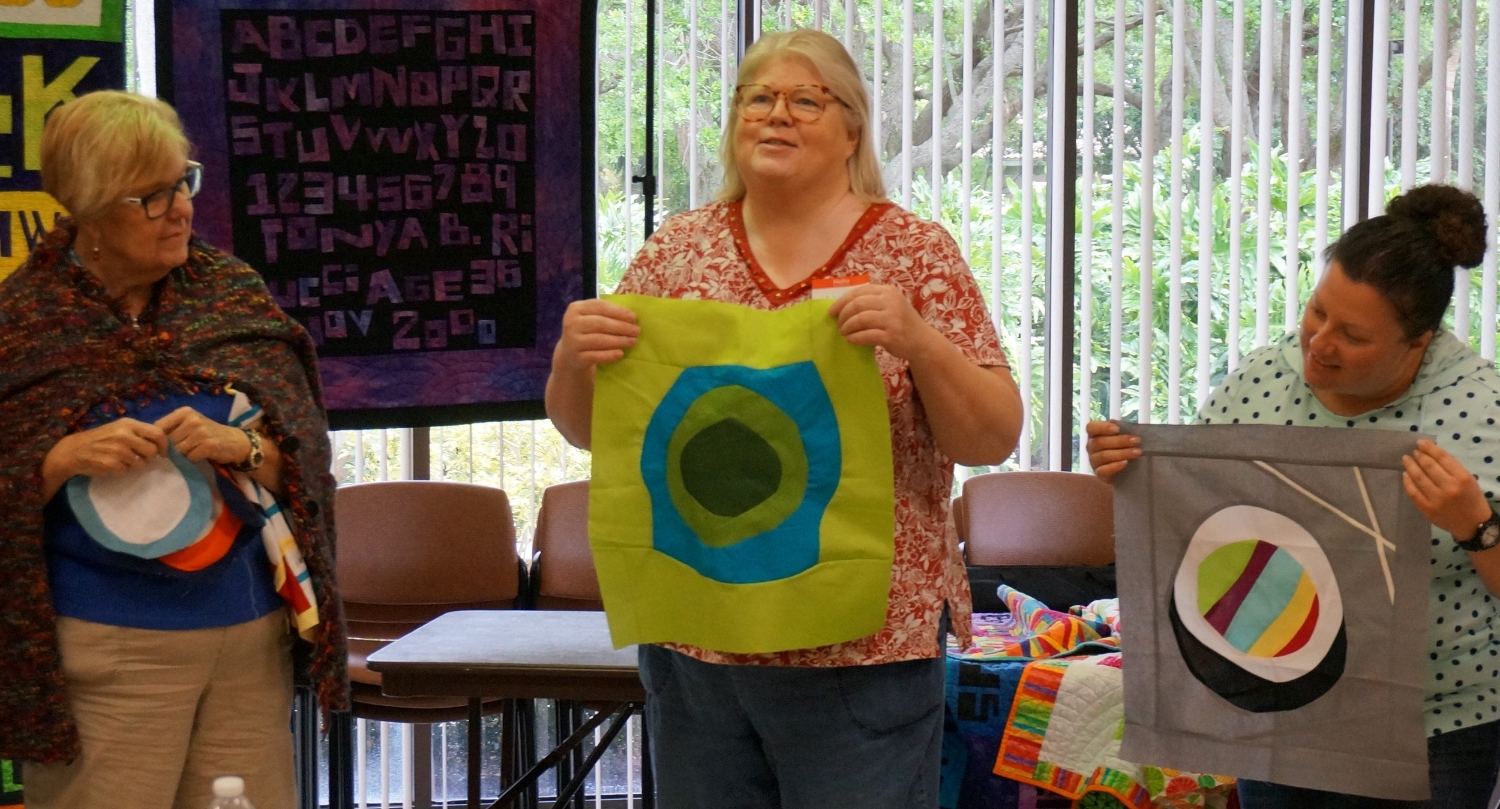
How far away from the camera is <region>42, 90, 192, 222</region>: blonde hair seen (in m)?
2.13

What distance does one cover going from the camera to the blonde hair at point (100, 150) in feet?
7.00

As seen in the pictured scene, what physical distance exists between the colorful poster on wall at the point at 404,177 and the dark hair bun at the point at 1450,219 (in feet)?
8.94

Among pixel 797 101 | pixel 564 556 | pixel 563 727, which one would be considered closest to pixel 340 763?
pixel 563 727

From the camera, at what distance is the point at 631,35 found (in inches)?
172

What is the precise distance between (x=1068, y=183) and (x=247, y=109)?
98.7 inches

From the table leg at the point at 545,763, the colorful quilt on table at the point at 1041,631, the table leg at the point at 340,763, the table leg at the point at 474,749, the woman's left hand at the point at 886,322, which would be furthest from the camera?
the table leg at the point at 340,763

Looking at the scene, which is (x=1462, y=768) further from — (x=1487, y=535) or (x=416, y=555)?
(x=416, y=555)

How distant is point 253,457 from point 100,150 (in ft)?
1.69

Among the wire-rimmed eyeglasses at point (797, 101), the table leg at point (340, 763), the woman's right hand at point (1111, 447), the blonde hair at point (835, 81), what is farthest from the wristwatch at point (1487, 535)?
the table leg at point (340, 763)

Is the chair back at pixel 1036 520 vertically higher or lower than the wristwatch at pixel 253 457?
lower

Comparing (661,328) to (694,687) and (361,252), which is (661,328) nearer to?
(694,687)

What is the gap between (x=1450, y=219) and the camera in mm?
1860

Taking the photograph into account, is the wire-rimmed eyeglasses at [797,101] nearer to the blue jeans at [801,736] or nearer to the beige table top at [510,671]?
the blue jeans at [801,736]

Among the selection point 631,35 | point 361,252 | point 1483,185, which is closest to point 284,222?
point 361,252
